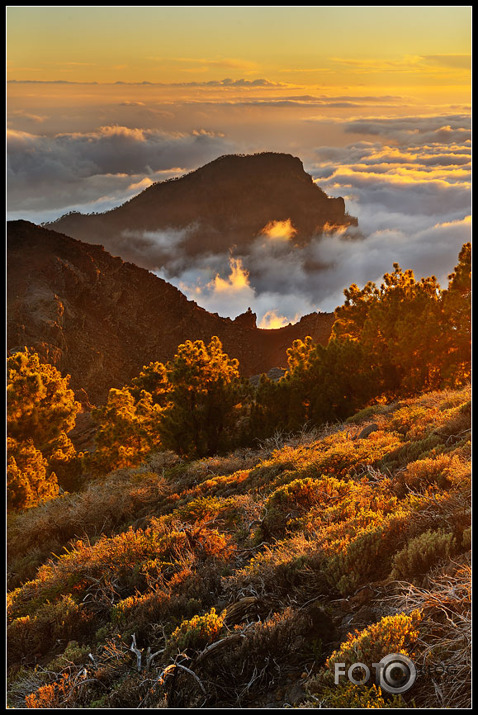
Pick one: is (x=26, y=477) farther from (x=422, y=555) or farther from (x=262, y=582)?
(x=422, y=555)

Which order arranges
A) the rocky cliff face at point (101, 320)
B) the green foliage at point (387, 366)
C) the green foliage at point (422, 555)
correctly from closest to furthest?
the green foliage at point (422, 555)
the green foliage at point (387, 366)
the rocky cliff face at point (101, 320)

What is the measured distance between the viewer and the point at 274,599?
4773 mm

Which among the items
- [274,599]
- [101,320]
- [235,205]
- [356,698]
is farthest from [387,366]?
[101,320]

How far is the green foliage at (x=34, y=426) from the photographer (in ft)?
74.4

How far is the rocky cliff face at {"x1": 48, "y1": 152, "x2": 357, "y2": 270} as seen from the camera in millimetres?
10156

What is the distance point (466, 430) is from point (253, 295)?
7298 mm

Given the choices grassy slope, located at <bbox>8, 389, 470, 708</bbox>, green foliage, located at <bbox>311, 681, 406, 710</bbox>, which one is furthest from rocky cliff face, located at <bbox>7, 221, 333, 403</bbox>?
green foliage, located at <bbox>311, 681, 406, 710</bbox>

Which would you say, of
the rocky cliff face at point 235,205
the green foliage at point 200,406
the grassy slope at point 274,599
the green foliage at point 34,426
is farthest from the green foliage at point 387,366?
the grassy slope at point 274,599

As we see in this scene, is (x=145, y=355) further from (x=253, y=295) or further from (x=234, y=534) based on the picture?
(x=234, y=534)

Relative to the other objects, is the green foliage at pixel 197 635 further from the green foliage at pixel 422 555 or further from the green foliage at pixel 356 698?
the green foliage at pixel 422 555

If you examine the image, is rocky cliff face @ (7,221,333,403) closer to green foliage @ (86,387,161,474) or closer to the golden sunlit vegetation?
green foliage @ (86,387,161,474)

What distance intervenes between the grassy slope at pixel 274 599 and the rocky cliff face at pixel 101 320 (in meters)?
64.1

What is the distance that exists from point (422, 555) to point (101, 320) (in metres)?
91.0

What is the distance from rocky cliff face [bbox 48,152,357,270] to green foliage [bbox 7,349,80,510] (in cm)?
913
